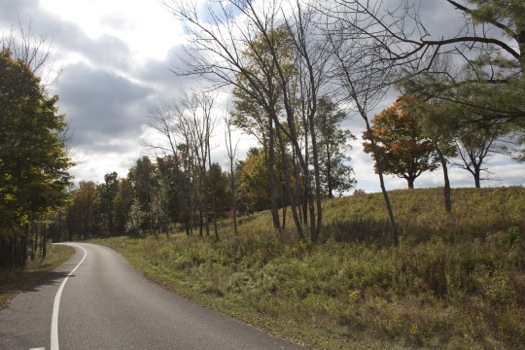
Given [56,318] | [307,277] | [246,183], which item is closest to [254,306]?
[307,277]

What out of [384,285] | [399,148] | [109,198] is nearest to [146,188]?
[399,148]

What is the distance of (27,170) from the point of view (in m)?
19.1

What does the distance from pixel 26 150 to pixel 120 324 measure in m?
11.5

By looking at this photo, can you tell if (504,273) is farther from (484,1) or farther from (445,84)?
(484,1)

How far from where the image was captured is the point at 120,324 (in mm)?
8492

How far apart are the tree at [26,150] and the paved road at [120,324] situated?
6.42m

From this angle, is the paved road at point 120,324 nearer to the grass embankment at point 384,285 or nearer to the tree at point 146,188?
the grass embankment at point 384,285

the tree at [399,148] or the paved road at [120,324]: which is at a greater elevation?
the tree at [399,148]

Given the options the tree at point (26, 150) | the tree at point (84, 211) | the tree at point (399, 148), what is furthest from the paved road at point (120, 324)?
the tree at point (84, 211)

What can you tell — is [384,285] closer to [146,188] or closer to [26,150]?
[26,150]

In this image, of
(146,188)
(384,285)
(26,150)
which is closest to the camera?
(384,285)

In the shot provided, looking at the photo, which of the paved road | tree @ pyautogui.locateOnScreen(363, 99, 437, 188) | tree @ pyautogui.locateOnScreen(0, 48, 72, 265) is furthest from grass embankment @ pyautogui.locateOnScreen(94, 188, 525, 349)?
tree @ pyautogui.locateOnScreen(363, 99, 437, 188)

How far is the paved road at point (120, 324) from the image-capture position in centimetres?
701

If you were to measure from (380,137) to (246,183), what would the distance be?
1693 centimetres
